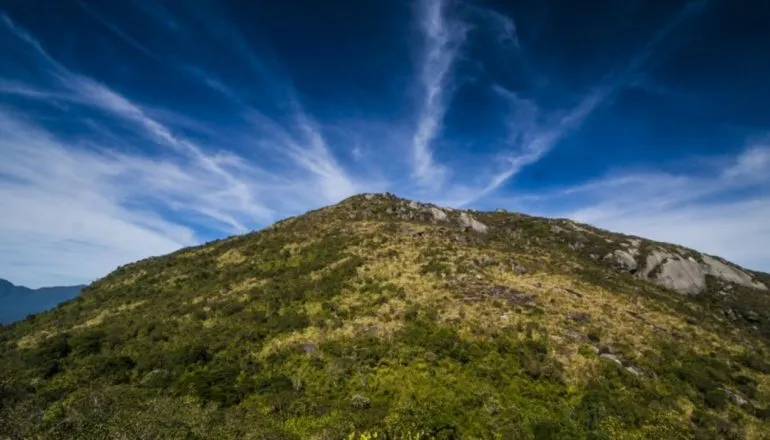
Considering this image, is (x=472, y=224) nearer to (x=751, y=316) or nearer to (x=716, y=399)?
(x=751, y=316)

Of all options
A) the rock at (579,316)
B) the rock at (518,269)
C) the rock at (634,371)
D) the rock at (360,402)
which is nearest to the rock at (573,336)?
the rock at (579,316)

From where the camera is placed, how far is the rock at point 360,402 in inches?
1120

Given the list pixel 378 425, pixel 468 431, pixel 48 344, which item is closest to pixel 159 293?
pixel 48 344

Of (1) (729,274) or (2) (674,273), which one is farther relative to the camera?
(1) (729,274)

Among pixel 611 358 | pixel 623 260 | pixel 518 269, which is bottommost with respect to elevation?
pixel 611 358

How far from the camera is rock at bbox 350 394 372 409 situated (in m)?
28.5

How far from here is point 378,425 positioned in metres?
26.2

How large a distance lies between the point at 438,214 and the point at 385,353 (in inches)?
2155

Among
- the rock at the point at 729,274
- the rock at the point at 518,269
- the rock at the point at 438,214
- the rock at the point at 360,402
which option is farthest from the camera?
the rock at the point at 729,274

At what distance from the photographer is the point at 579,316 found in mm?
41688

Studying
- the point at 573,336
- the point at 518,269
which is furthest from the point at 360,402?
the point at 518,269

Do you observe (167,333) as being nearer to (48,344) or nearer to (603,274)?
(48,344)

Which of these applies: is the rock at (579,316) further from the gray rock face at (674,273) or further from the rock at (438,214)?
the rock at (438,214)

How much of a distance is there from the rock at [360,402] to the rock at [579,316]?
74.6 feet
